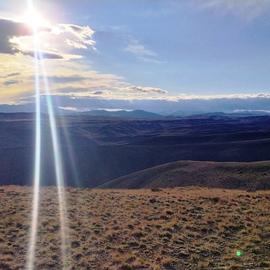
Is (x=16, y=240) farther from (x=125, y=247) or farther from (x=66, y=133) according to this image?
(x=66, y=133)

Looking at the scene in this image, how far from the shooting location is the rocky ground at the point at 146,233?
16391 millimetres

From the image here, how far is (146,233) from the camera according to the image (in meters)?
20.6

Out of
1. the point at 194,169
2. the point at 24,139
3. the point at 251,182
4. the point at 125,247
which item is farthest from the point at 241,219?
the point at 24,139

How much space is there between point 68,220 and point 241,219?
950cm

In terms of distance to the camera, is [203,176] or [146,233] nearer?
[146,233]

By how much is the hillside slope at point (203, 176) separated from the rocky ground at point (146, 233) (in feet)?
70.6

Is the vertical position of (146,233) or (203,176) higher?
(146,233)

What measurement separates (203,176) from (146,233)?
125 ft

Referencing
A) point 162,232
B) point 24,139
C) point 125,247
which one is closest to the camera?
point 125,247

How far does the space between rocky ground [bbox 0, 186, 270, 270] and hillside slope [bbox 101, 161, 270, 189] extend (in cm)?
2151

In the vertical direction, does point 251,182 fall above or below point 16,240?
below

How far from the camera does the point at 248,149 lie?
119m

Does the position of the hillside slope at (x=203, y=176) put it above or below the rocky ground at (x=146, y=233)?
below

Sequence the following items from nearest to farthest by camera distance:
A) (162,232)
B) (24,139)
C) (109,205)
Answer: (162,232), (109,205), (24,139)
